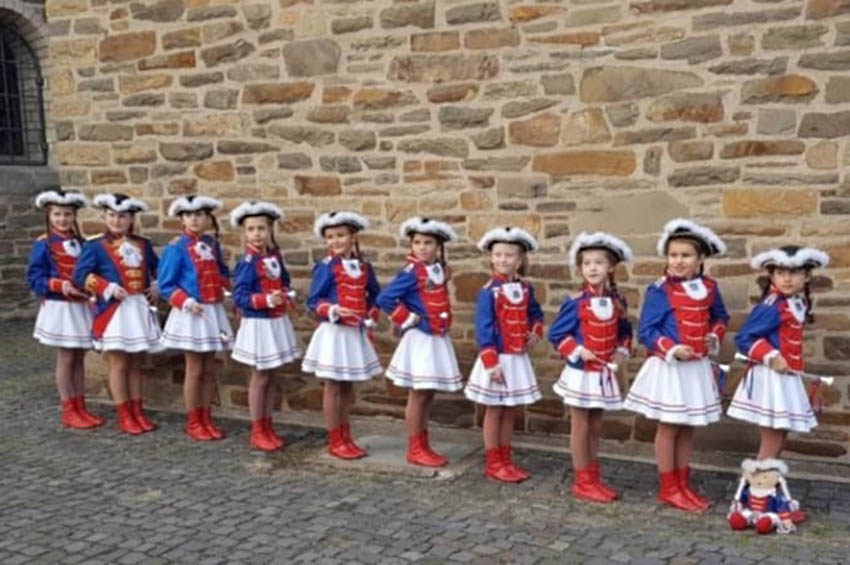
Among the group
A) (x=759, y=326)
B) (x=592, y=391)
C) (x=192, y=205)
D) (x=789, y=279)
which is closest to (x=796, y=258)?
(x=789, y=279)

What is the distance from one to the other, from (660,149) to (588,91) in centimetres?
62

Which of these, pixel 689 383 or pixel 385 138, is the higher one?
pixel 385 138

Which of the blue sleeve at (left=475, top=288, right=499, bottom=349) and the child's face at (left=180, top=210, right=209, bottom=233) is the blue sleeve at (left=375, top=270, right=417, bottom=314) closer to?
the blue sleeve at (left=475, top=288, right=499, bottom=349)

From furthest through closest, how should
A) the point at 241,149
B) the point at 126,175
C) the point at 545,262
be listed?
the point at 126,175 < the point at 241,149 < the point at 545,262

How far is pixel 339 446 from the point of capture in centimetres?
668

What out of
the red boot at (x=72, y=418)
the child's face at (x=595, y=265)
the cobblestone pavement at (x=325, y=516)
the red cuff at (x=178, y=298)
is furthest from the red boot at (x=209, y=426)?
the child's face at (x=595, y=265)

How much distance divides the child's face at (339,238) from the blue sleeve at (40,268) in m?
2.42

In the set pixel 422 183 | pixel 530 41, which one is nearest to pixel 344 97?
pixel 422 183

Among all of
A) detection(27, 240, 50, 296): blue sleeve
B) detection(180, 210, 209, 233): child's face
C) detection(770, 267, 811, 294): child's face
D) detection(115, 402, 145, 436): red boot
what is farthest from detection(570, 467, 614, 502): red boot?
detection(27, 240, 50, 296): blue sleeve

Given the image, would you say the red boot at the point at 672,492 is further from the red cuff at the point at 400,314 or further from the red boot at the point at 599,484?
the red cuff at the point at 400,314

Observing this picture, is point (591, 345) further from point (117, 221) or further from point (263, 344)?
point (117, 221)

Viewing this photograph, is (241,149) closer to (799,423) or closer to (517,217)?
(517,217)

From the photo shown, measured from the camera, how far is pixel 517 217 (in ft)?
22.0

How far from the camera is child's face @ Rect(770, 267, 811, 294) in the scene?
529 centimetres
